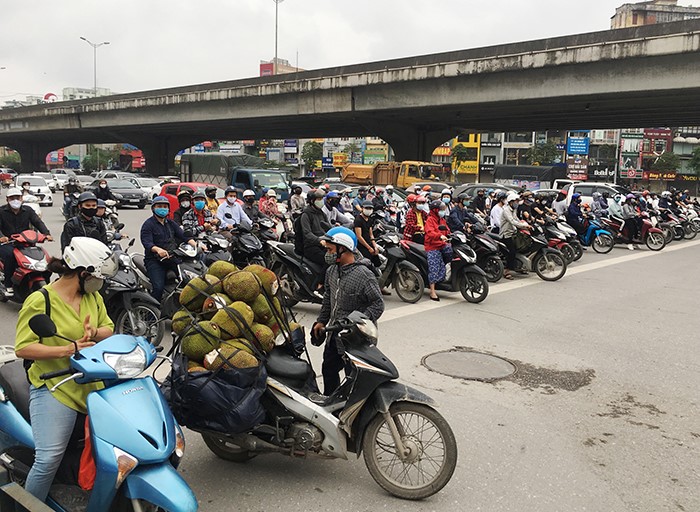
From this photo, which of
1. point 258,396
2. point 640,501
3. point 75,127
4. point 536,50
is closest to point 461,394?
point 640,501

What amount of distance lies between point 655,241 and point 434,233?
432 inches

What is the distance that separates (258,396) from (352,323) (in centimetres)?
72

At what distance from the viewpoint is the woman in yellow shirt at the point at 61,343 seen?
9.51ft

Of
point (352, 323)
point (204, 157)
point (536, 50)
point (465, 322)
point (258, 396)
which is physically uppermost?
point (536, 50)

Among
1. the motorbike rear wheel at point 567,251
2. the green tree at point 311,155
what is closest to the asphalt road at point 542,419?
the motorbike rear wheel at point 567,251

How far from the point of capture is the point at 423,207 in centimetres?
1125

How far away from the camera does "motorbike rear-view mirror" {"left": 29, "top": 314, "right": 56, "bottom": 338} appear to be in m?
2.77

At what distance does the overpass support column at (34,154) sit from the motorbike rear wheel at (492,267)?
78397 mm

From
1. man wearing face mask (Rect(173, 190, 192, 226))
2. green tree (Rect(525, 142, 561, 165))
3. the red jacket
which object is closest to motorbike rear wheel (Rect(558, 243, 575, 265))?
the red jacket

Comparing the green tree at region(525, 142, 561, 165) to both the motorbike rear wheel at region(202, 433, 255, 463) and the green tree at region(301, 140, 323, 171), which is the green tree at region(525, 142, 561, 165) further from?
the motorbike rear wheel at region(202, 433, 255, 463)

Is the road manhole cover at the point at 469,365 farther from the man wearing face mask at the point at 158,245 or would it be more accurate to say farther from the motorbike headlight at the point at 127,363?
the motorbike headlight at the point at 127,363

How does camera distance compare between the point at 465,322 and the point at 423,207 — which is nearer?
the point at 465,322

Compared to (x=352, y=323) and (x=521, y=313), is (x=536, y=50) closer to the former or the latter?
(x=521, y=313)

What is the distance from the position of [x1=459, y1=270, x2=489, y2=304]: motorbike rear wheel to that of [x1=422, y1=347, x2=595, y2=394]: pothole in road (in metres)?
2.89
